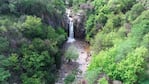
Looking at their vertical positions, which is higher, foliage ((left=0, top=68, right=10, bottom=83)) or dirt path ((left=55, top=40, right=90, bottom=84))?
foliage ((left=0, top=68, right=10, bottom=83))

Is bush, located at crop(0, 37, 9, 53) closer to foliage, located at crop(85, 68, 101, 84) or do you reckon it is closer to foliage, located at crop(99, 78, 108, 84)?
foliage, located at crop(85, 68, 101, 84)

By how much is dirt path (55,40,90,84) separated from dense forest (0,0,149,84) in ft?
2.93

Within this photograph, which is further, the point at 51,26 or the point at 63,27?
the point at 63,27

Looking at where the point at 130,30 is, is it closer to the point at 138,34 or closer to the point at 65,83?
the point at 138,34

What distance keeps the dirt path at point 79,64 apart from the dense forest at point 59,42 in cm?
89

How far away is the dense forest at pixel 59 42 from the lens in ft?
102

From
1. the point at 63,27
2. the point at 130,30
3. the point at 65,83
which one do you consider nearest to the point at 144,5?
the point at 130,30

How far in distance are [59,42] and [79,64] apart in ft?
14.0

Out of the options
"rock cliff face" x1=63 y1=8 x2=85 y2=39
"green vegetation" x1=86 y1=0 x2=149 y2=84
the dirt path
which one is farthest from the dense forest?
"rock cliff face" x1=63 y1=8 x2=85 y2=39

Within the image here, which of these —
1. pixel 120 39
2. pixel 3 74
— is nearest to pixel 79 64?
pixel 120 39

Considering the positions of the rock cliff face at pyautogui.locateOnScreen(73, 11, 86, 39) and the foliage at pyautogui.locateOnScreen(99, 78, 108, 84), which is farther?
the rock cliff face at pyautogui.locateOnScreen(73, 11, 86, 39)

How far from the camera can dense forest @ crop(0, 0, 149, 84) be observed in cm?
3097

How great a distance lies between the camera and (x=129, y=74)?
2977cm

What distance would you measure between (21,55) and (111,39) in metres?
12.3
